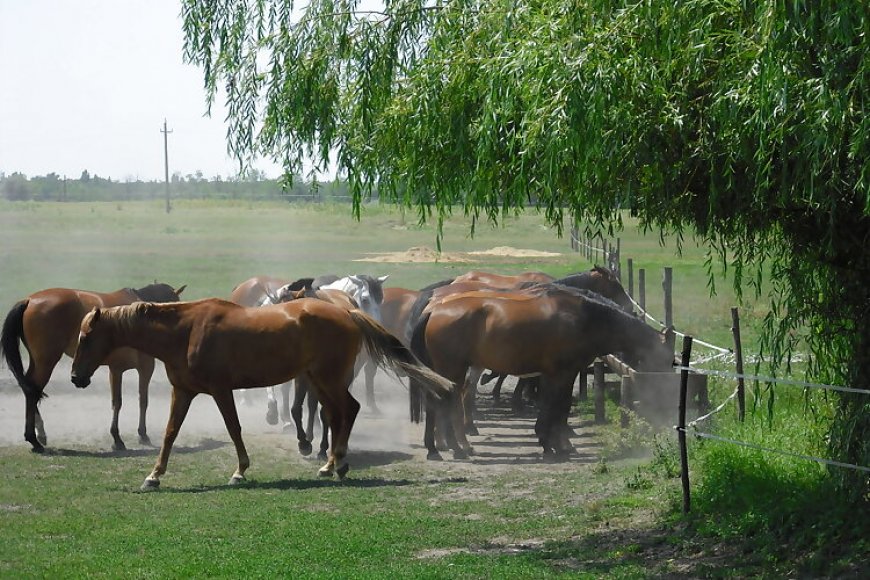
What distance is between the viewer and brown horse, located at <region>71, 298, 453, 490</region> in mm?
12953

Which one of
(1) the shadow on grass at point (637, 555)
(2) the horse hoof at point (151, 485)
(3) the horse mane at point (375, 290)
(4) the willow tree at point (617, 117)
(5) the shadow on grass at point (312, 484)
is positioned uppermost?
(4) the willow tree at point (617, 117)

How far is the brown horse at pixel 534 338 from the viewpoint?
14945 mm

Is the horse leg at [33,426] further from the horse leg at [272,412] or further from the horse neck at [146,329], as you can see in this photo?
the horse leg at [272,412]

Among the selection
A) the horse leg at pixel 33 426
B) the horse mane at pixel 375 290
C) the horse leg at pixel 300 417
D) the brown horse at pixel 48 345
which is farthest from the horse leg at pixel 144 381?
the horse mane at pixel 375 290

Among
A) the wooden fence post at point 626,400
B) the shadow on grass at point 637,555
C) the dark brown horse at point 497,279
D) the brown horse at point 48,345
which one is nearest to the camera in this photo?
the shadow on grass at point 637,555

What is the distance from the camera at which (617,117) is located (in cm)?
754

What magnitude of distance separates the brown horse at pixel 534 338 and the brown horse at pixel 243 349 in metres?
1.93

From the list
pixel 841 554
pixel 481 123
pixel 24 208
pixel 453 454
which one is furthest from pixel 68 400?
pixel 24 208

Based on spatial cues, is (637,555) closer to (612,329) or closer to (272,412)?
(612,329)

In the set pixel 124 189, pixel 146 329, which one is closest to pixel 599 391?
pixel 146 329

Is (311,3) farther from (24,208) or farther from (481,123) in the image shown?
(24,208)

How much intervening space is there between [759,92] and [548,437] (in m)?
8.31

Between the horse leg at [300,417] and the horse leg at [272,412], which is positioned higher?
the horse leg at [300,417]

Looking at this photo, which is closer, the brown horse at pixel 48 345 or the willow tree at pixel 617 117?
the willow tree at pixel 617 117
